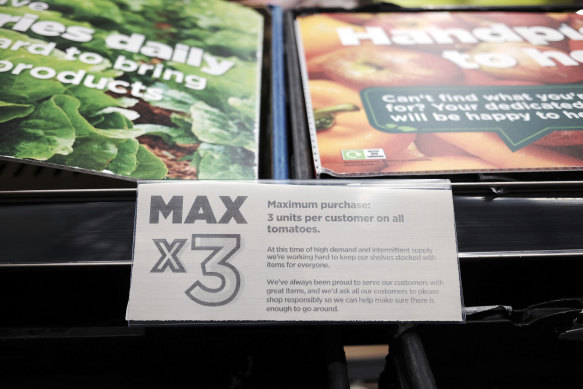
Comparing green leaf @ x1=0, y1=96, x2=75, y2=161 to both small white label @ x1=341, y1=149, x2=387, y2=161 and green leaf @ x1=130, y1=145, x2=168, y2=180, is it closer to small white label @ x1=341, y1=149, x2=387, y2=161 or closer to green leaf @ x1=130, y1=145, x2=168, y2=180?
green leaf @ x1=130, y1=145, x2=168, y2=180

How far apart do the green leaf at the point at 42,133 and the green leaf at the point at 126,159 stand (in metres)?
0.06

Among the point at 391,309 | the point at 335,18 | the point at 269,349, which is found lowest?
the point at 269,349

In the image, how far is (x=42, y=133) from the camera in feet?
2.10

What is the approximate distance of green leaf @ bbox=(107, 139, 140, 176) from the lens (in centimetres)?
61

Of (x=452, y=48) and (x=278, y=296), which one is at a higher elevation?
(x=452, y=48)

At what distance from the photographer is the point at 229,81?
2.91ft

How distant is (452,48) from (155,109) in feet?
2.09

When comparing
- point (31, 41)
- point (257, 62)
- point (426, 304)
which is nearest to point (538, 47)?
point (257, 62)

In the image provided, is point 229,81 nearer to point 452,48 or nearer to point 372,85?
A: point 372,85

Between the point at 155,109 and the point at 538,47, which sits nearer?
the point at 155,109

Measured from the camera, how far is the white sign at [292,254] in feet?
1.70

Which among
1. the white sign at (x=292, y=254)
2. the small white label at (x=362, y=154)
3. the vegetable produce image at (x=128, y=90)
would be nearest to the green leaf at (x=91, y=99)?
the vegetable produce image at (x=128, y=90)

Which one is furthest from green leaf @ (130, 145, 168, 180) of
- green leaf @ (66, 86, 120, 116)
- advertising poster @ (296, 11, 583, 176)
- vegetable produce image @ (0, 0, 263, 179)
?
advertising poster @ (296, 11, 583, 176)

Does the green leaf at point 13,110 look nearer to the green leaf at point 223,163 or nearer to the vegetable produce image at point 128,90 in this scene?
the vegetable produce image at point 128,90
